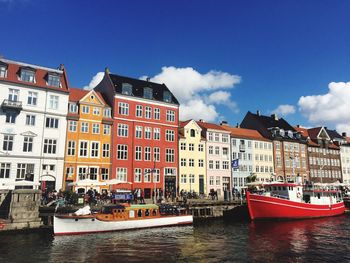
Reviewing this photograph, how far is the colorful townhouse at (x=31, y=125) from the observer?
4200 cm

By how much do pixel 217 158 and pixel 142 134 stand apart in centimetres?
1682

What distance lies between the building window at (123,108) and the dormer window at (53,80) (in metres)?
9.70

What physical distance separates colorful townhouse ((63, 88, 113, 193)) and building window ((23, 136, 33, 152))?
4.63 metres

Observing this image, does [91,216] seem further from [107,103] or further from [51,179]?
[107,103]

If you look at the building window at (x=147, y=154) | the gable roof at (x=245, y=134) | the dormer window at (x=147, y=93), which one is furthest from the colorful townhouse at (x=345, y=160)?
the dormer window at (x=147, y=93)

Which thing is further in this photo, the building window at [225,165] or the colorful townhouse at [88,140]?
the building window at [225,165]

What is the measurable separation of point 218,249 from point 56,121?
31080 mm

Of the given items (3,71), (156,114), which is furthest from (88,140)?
(3,71)

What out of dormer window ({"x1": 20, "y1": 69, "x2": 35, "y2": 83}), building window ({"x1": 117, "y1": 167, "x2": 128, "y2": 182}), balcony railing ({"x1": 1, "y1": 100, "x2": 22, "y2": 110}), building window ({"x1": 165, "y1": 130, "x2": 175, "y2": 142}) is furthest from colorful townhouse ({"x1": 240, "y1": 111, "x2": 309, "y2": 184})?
balcony railing ({"x1": 1, "y1": 100, "x2": 22, "y2": 110})

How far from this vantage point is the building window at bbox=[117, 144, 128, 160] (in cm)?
4966

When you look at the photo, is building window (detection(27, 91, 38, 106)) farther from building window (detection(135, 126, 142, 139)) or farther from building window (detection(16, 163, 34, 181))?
building window (detection(135, 126, 142, 139))

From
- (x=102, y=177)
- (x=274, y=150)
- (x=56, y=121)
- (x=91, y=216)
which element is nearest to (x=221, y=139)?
(x=274, y=150)

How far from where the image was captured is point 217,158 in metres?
61.8

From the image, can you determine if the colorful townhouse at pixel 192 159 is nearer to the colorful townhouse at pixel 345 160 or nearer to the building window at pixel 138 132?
the building window at pixel 138 132
